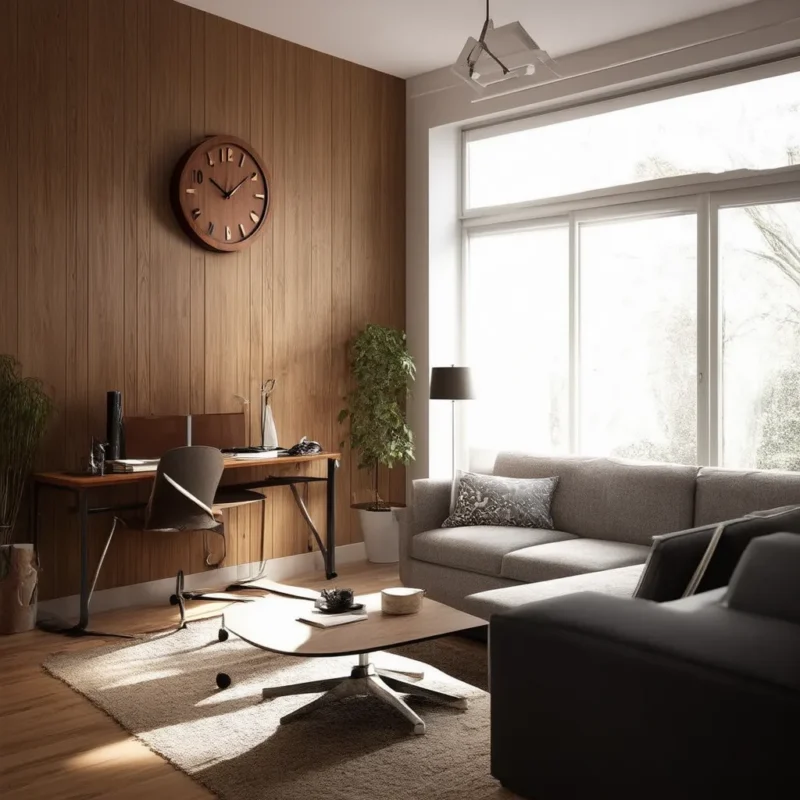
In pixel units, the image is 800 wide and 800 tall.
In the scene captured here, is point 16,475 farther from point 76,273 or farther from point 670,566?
point 670,566

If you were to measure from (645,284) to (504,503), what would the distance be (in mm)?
1562

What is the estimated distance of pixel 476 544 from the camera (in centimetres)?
455

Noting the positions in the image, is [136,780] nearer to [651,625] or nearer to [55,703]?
[55,703]

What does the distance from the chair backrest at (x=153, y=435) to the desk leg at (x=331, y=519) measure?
35.9 inches

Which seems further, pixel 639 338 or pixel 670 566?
pixel 639 338

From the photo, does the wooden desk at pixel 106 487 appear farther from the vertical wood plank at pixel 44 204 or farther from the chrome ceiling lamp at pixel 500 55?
the chrome ceiling lamp at pixel 500 55

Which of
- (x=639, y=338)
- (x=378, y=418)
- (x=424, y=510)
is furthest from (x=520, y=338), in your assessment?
(x=424, y=510)

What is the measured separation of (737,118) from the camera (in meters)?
4.98

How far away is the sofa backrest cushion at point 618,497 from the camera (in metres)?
4.50

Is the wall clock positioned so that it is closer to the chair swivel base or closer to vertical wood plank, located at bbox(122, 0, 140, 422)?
vertical wood plank, located at bbox(122, 0, 140, 422)

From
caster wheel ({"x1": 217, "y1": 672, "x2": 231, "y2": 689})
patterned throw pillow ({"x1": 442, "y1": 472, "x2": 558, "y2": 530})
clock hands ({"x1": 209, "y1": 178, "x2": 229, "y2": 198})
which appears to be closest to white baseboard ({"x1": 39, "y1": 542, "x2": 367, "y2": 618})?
patterned throw pillow ({"x1": 442, "y1": 472, "x2": 558, "y2": 530})

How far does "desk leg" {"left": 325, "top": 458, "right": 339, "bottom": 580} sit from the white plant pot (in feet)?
1.34

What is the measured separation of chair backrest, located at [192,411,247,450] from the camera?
200 inches

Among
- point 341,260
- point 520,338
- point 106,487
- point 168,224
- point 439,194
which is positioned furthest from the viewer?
point 439,194
